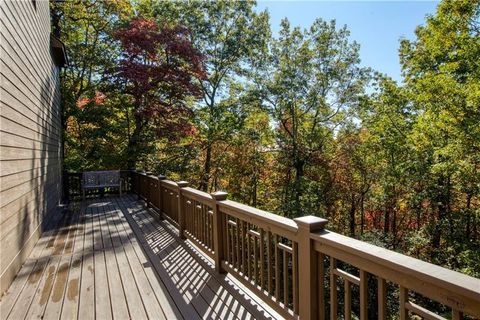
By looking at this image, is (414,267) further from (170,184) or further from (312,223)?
(170,184)

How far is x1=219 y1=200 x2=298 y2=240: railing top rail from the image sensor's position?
209 centimetres

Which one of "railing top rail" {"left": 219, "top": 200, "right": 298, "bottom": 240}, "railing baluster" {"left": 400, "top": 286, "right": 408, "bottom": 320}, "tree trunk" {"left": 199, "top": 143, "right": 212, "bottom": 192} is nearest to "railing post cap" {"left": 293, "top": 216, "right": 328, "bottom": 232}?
"railing top rail" {"left": 219, "top": 200, "right": 298, "bottom": 240}

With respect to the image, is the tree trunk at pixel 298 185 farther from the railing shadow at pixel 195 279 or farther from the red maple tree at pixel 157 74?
the railing shadow at pixel 195 279

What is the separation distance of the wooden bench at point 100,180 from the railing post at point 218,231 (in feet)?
20.8

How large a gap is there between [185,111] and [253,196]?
681cm

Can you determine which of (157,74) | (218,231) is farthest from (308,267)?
(157,74)

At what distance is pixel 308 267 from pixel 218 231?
1.53 metres

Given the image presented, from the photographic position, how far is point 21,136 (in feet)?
12.1

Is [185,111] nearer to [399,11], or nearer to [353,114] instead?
[353,114]

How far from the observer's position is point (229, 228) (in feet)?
10.3

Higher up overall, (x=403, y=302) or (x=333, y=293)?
(x=403, y=302)

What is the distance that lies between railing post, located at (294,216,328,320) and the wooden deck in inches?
21.3

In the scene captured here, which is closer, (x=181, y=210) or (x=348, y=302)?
(x=348, y=302)

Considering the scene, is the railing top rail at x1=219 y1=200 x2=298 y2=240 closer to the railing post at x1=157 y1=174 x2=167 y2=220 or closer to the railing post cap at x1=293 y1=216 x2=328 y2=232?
the railing post cap at x1=293 y1=216 x2=328 y2=232
